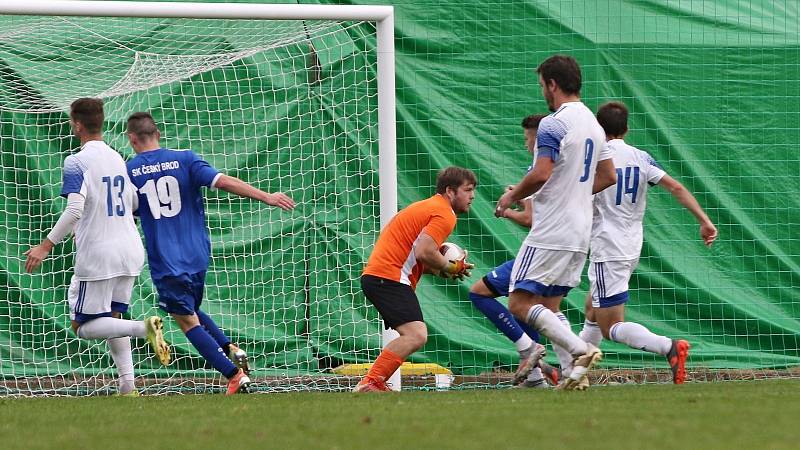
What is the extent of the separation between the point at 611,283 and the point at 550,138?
1558 mm

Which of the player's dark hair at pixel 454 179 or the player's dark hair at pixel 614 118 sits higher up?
the player's dark hair at pixel 614 118

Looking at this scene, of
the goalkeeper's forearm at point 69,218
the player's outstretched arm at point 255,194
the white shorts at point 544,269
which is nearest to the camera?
the white shorts at point 544,269

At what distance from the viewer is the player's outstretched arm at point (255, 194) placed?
26.3ft

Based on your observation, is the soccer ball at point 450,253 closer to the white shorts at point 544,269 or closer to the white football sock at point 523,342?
the white football sock at point 523,342

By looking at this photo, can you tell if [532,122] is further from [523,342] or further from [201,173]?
[201,173]

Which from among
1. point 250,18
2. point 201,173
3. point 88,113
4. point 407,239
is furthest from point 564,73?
point 88,113

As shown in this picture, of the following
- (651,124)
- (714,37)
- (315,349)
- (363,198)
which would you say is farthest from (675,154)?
(315,349)

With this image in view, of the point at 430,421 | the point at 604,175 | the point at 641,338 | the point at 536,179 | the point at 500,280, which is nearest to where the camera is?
the point at 430,421

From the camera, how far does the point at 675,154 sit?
11.5 metres

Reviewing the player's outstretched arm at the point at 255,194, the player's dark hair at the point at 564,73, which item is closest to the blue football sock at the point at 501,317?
the player's outstretched arm at the point at 255,194

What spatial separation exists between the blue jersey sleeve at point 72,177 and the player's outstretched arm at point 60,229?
0.04m

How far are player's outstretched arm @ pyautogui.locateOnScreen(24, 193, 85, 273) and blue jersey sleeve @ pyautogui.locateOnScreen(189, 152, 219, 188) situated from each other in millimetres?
758

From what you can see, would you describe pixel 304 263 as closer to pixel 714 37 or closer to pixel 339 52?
pixel 339 52

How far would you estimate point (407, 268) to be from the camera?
8695mm
